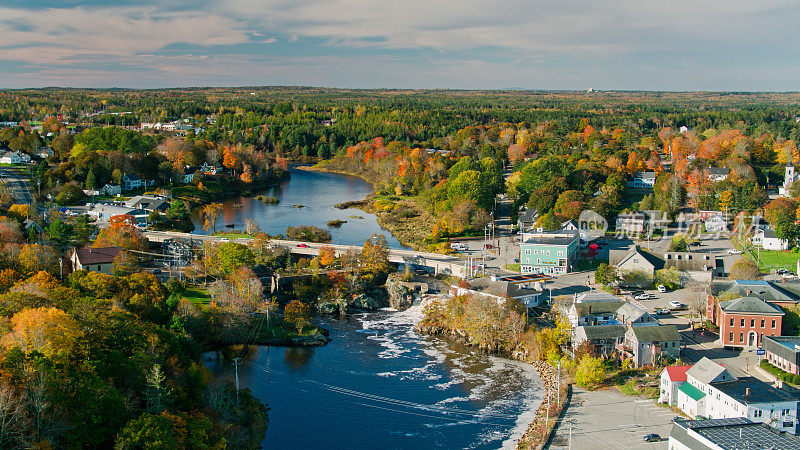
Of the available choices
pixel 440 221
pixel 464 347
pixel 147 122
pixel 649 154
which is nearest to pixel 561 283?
pixel 464 347

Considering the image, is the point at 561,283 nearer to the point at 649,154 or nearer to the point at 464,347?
the point at 464,347

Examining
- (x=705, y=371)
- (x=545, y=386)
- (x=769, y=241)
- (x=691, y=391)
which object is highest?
(x=769, y=241)

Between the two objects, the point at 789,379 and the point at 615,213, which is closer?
the point at 789,379

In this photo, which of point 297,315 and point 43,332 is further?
point 297,315

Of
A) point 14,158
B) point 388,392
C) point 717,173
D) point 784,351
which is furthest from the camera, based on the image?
point 14,158

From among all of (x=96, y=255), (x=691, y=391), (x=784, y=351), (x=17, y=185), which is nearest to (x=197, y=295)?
(x=96, y=255)

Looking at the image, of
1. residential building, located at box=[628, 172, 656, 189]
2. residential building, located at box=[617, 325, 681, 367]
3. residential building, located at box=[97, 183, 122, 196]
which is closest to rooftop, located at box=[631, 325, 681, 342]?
residential building, located at box=[617, 325, 681, 367]

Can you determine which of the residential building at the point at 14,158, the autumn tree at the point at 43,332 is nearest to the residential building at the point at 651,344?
the autumn tree at the point at 43,332

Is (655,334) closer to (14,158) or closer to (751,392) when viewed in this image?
(751,392)
